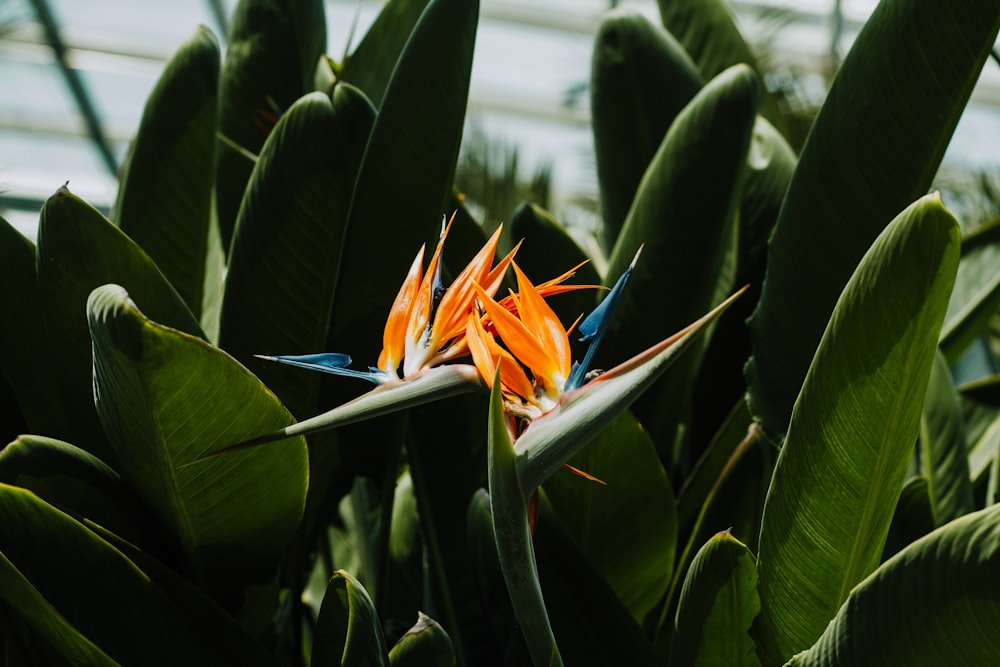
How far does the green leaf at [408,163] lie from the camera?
57 centimetres

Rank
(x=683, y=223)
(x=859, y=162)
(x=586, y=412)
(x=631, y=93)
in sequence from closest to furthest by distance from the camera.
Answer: (x=586, y=412) → (x=859, y=162) → (x=683, y=223) → (x=631, y=93)

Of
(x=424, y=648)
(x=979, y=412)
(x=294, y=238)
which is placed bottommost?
(x=979, y=412)

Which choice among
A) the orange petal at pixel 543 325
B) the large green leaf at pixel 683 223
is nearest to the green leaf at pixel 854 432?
the orange petal at pixel 543 325

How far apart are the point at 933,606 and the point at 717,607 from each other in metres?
0.11

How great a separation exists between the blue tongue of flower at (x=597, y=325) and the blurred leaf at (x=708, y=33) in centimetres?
61

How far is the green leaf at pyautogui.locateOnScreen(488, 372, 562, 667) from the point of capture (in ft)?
1.01

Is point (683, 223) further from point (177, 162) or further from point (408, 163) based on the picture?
point (177, 162)

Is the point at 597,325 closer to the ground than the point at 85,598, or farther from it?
farther from it

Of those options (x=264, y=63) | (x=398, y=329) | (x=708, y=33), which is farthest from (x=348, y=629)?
(x=708, y=33)

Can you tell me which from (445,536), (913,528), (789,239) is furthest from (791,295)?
(445,536)

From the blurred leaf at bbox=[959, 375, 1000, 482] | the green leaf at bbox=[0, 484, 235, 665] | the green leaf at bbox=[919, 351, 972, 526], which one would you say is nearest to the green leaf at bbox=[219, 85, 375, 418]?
the green leaf at bbox=[0, 484, 235, 665]

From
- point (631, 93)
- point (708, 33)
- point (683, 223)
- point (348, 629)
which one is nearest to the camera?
point (348, 629)

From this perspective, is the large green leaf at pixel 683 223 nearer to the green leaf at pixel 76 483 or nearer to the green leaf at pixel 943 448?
the green leaf at pixel 943 448

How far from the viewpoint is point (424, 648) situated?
0.44 m
